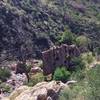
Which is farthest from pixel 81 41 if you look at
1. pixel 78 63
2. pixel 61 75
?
pixel 61 75

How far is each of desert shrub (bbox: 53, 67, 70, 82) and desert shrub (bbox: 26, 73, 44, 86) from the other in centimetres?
285

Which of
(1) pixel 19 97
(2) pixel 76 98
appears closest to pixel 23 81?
(1) pixel 19 97

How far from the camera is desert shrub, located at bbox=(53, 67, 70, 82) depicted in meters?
80.3

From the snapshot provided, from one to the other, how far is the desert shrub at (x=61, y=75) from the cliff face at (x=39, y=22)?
23.2 metres

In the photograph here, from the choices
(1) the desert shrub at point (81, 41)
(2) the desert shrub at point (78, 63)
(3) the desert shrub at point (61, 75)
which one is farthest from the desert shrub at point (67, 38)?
(3) the desert shrub at point (61, 75)

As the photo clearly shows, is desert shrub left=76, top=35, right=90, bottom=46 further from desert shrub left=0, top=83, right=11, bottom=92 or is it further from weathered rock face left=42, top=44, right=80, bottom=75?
desert shrub left=0, top=83, right=11, bottom=92

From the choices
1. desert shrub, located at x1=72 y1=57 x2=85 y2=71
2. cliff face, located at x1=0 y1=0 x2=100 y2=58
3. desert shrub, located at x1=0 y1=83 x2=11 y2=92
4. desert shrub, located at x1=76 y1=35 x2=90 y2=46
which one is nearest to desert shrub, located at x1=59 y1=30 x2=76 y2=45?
desert shrub, located at x1=76 y1=35 x2=90 y2=46

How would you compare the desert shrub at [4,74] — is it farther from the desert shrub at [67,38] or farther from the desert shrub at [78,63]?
the desert shrub at [67,38]

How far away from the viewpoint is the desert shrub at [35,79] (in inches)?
3187

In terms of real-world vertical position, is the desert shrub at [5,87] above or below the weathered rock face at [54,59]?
below

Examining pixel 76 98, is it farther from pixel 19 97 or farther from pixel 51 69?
pixel 51 69

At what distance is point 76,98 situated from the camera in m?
53.6

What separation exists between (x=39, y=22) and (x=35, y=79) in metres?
41.1

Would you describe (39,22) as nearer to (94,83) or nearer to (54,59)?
(54,59)
